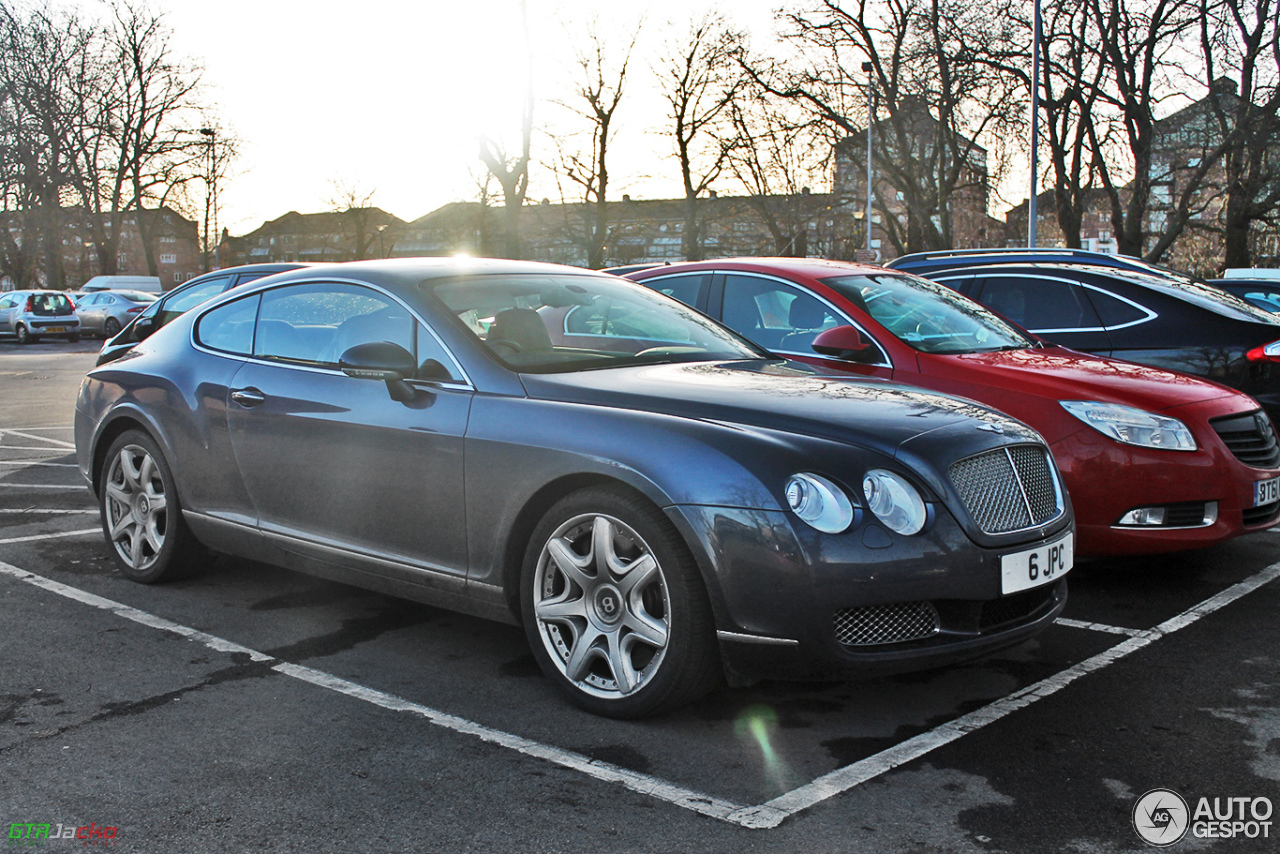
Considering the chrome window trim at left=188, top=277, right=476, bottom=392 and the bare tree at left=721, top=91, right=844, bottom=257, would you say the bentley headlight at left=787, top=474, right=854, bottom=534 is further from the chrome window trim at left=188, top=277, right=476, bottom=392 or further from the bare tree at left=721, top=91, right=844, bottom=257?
the bare tree at left=721, top=91, right=844, bottom=257

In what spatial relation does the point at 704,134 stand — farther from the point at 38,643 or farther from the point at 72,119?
the point at 38,643

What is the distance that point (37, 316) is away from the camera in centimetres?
3231

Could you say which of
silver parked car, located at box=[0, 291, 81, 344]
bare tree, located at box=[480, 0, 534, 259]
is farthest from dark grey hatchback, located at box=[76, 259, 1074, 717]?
silver parked car, located at box=[0, 291, 81, 344]

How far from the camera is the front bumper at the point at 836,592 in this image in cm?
316

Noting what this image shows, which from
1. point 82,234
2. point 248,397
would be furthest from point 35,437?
point 82,234

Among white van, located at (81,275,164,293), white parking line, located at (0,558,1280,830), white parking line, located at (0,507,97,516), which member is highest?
white van, located at (81,275,164,293)

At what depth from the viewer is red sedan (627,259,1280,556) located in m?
4.98

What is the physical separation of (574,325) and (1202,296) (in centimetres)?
489

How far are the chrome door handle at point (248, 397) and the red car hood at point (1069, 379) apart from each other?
3.08 meters

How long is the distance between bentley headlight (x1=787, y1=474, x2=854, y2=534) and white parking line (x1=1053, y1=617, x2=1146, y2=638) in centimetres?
170

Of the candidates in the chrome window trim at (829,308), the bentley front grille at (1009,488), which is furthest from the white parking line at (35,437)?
the bentley front grille at (1009,488)

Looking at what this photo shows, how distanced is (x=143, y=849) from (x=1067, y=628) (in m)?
3.41

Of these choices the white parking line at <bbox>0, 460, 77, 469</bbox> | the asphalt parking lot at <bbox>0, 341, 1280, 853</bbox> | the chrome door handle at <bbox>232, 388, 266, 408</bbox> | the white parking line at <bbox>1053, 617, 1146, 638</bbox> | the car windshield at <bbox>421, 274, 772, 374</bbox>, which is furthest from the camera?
the white parking line at <bbox>0, 460, 77, 469</bbox>

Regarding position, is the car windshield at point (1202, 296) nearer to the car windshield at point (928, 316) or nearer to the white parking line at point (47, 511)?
the car windshield at point (928, 316)
